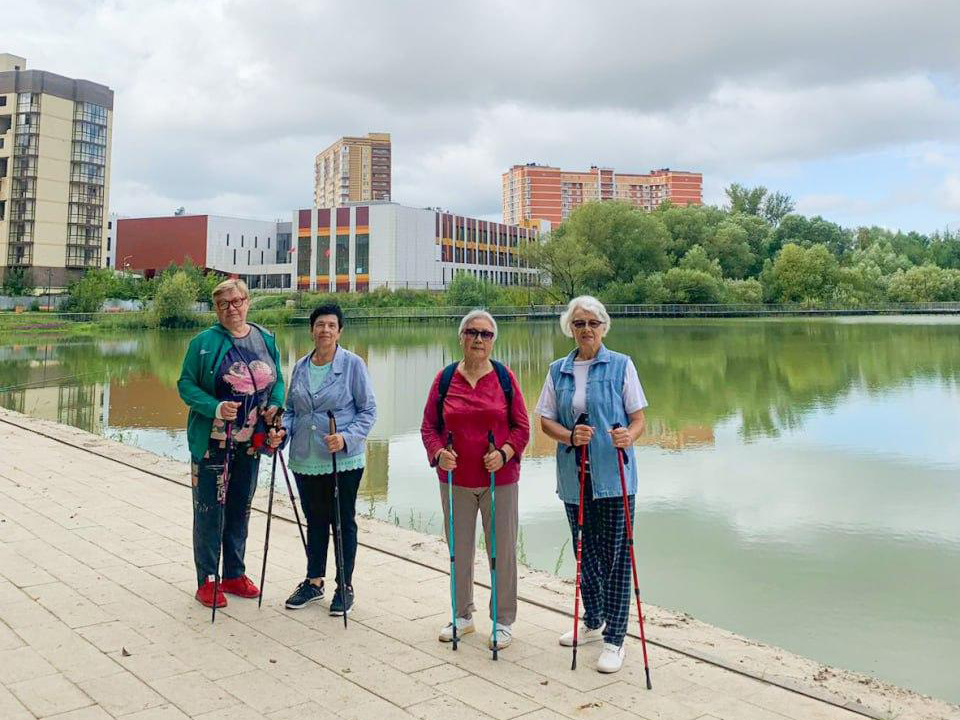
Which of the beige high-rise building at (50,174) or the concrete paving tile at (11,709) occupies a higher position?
the beige high-rise building at (50,174)

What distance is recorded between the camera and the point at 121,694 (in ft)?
10.2

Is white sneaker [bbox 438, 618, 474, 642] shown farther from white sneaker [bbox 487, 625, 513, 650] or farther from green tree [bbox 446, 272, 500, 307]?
green tree [bbox 446, 272, 500, 307]

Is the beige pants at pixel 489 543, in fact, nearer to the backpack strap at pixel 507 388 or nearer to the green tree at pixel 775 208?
the backpack strap at pixel 507 388

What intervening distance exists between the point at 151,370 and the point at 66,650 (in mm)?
20360

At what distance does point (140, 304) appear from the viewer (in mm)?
56188

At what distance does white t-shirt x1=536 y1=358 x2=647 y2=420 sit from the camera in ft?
11.7

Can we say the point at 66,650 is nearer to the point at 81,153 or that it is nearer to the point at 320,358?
→ the point at 320,358

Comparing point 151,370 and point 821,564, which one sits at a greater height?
point 151,370

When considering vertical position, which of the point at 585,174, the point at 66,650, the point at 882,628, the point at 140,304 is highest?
the point at 585,174

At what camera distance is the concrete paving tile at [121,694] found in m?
2.99

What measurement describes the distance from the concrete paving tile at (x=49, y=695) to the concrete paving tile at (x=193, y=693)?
0.28 meters

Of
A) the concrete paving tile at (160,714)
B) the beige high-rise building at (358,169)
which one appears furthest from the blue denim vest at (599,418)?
the beige high-rise building at (358,169)

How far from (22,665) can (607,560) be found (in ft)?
8.48

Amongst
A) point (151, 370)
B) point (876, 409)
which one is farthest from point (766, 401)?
point (151, 370)
